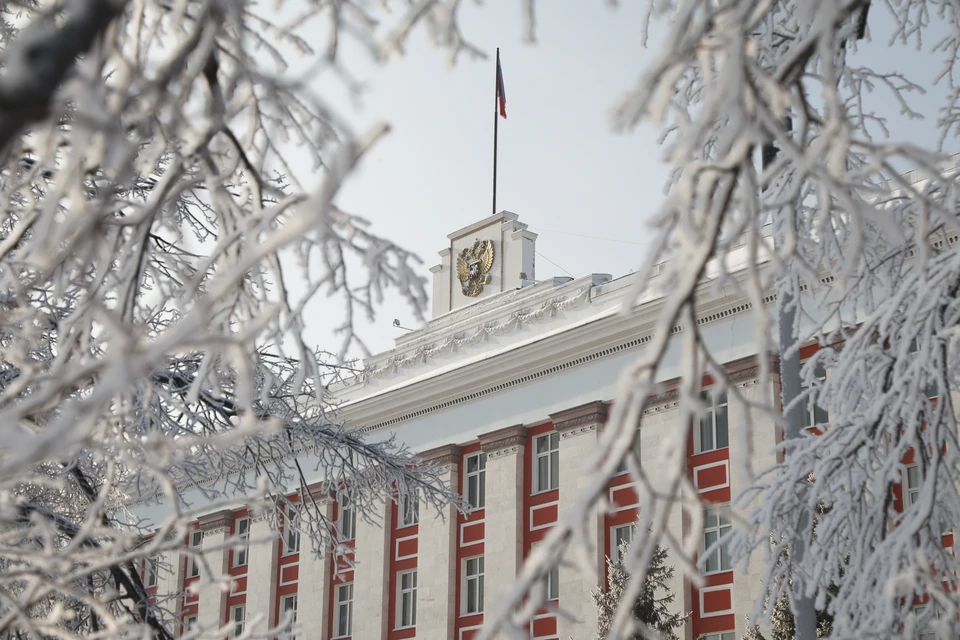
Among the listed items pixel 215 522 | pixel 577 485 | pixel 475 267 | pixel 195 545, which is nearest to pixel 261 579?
pixel 215 522

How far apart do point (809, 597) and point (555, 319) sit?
22.2 meters

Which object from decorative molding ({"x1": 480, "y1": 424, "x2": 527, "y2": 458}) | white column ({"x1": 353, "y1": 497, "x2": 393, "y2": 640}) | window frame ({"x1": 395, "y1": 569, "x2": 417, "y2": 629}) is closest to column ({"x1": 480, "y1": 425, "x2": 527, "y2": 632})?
decorative molding ({"x1": 480, "y1": 424, "x2": 527, "y2": 458})

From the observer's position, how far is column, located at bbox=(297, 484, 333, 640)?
111 feet

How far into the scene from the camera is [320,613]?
33844 mm

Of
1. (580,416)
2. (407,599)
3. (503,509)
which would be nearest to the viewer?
(580,416)

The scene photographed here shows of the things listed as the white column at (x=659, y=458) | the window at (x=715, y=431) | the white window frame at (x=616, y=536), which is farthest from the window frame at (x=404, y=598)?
the window at (x=715, y=431)

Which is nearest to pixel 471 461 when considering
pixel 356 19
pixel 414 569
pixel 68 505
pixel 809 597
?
pixel 414 569

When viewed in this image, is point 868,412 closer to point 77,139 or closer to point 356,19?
point 356,19

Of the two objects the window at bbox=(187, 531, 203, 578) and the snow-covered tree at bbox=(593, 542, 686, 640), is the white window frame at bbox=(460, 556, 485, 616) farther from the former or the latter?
the window at bbox=(187, 531, 203, 578)

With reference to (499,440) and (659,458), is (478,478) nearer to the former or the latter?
(499,440)

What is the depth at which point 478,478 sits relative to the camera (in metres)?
31.5

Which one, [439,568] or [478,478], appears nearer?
[439,568]

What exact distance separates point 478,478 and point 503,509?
5.76 ft

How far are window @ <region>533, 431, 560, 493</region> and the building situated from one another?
34 mm
